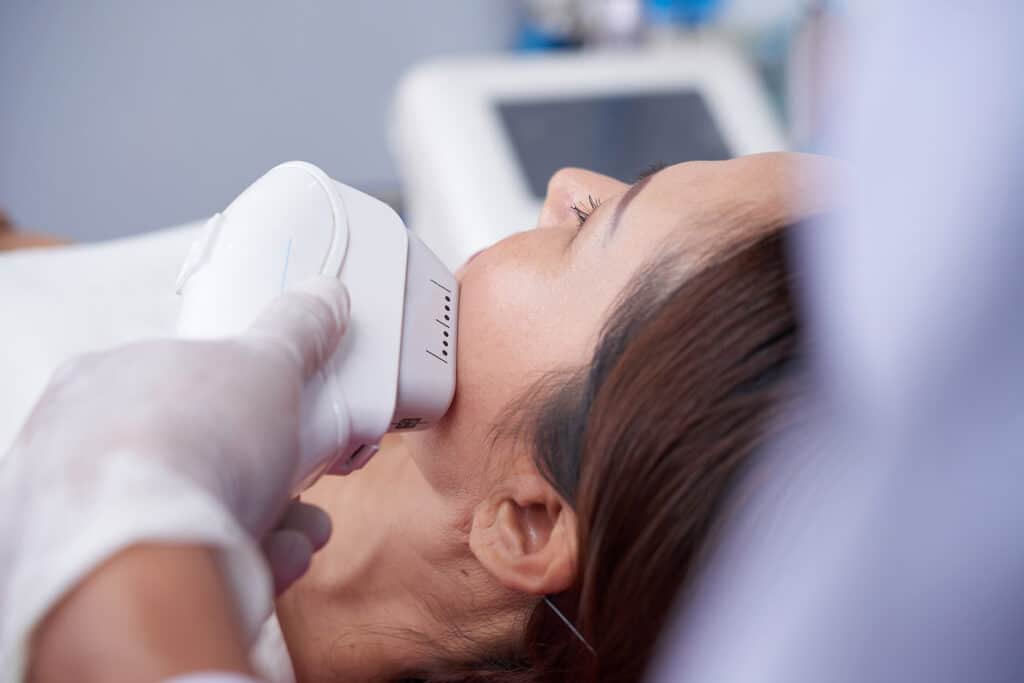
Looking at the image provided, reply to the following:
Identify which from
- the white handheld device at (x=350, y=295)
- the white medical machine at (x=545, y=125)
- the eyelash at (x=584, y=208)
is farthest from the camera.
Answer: the white medical machine at (x=545, y=125)

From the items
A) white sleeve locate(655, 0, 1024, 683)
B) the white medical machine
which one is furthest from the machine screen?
white sleeve locate(655, 0, 1024, 683)

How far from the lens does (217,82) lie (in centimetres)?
192

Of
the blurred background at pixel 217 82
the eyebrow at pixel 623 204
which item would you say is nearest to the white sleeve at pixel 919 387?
the eyebrow at pixel 623 204

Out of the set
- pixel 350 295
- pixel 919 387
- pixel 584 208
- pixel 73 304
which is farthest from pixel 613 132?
pixel 919 387

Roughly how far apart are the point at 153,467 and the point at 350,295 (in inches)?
10.6

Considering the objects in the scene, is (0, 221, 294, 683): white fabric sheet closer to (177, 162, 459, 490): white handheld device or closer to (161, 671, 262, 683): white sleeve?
(177, 162, 459, 490): white handheld device

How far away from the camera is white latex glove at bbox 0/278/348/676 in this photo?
1.28ft

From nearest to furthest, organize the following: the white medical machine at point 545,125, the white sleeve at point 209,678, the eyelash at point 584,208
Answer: the white sleeve at point 209,678, the eyelash at point 584,208, the white medical machine at point 545,125

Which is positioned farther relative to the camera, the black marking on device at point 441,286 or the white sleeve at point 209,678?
the black marking on device at point 441,286

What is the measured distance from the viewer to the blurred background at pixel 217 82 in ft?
5.84

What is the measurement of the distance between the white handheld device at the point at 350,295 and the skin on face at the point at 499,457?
38 mm

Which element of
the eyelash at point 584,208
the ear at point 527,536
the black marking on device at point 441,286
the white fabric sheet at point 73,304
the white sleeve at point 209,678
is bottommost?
the ear at point 527,536

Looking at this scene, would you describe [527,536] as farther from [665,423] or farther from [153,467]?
[153,467]

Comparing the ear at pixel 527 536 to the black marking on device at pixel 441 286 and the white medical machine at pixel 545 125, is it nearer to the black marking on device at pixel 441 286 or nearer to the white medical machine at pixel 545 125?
the black marking on device at pixel 441 286
